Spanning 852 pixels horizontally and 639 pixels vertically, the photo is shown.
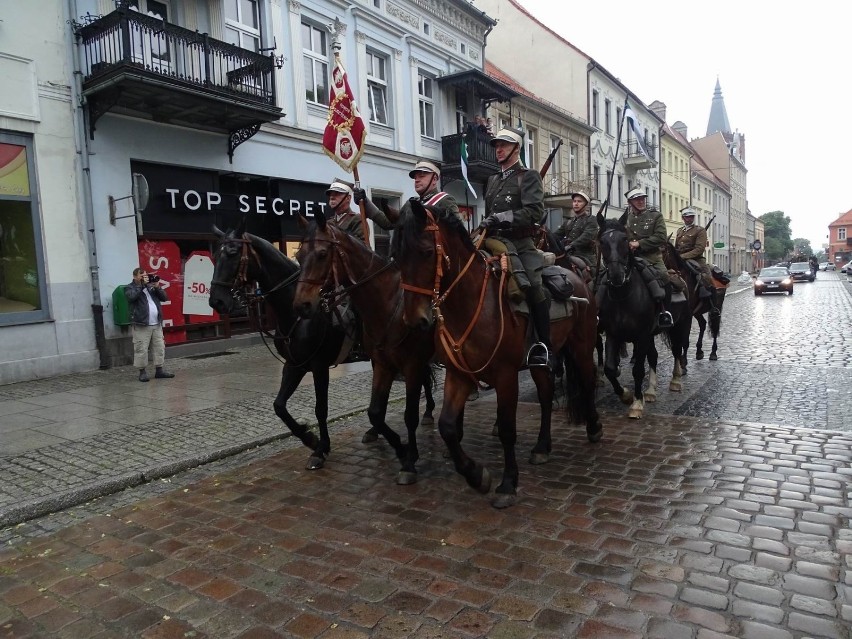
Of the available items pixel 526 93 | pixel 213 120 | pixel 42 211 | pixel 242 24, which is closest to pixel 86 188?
pixel 42 211

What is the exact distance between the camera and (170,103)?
11438 mm

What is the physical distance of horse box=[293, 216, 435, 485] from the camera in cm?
466

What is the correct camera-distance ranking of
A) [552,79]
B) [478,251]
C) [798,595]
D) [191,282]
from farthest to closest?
1. [552,79]
2. [191,282]
3. [478,251]
4. [798,595]

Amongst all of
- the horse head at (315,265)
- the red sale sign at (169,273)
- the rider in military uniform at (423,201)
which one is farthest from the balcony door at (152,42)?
the horse head at (315,265)

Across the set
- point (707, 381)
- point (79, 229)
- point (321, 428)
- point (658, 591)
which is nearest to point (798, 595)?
point (658, 591)

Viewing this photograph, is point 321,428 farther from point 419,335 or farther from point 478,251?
point 478,251

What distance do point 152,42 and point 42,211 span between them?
12.7ft

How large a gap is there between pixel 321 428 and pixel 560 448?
235 cm

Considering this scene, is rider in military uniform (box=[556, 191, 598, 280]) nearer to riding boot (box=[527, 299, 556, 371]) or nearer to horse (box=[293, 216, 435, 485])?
riding boot (box=[527, 299, 556, 371])

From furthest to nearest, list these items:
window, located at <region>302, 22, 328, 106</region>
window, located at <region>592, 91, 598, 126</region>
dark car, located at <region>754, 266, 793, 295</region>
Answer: window, located at <region>592, 91, 598, 126</region> → dark car, located at <region>754, 266, 793, 295</region> → window, located at <region>302, 22, 328, 106</region>

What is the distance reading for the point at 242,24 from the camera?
13.9m

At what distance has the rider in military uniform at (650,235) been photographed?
25.7 feet

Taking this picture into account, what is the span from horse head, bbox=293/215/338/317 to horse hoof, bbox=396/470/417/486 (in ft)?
5.14

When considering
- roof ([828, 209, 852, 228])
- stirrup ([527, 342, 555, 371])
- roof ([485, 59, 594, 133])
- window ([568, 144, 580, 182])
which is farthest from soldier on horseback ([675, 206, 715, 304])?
roof ([828, 209, 852, 228])
